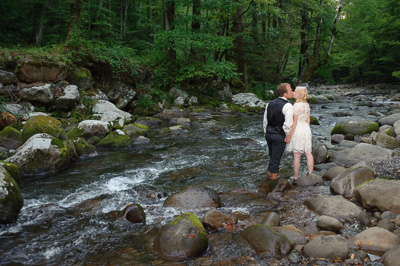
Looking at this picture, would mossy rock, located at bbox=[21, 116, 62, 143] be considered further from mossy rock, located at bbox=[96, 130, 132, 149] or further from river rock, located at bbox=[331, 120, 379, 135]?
river rock, located at bbox=[331, 120, 379, 135]

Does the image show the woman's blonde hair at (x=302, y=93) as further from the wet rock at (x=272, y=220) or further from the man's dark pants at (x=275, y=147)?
the wet rock at (x=272, y=220)

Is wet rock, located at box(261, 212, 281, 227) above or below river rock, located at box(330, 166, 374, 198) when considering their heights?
below

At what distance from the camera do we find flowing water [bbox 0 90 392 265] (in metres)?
3.94

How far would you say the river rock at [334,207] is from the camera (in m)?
4.62

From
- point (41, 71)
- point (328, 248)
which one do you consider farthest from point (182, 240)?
point (41, 71)

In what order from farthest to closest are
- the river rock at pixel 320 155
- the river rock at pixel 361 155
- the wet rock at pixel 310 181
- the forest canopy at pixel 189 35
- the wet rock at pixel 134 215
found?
the forest canopy at pixel 189 35 → the river rock at pixel 320 155 → the river rock at pixel 361 155 → the wet rock at pixel 310 181 → the wet rock at pixel 134 215

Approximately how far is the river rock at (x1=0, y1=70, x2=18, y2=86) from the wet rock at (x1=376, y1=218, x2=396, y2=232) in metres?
13.6

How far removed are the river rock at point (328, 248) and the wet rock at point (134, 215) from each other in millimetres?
2545

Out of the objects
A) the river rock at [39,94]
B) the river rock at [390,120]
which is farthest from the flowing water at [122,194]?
the river rock at [39,94]

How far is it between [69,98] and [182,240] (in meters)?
11.6

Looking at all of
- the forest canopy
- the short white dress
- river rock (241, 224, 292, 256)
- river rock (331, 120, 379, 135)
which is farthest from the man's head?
the forest canopy

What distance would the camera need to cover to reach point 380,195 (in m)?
4.65

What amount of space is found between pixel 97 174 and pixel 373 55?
3492 centimetres

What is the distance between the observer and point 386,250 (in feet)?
11.6
